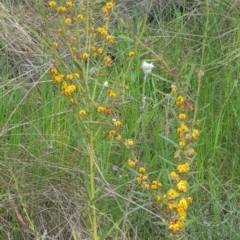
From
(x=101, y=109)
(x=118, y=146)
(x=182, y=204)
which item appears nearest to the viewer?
(x=182, y=204)

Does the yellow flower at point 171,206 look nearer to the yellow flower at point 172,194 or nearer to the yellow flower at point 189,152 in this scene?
the yellow flower at point 172,194

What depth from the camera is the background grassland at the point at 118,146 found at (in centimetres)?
239

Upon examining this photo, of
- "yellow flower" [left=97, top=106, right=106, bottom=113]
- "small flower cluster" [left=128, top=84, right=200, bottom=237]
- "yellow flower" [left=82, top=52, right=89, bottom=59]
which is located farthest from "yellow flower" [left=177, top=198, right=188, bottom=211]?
"yellow flower" [left=82, top=52, right=89, bottom=59]

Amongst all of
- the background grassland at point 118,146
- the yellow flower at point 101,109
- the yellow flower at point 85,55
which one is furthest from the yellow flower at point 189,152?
the yellow flower at point 85,55

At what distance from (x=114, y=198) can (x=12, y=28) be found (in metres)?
1.58

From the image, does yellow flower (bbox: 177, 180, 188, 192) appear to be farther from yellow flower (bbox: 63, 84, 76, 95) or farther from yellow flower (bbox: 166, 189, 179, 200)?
yellow flower (bbox: 63, 84, 76, 95)

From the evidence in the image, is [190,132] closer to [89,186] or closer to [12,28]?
[89,186]

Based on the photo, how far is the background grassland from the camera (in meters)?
2.39

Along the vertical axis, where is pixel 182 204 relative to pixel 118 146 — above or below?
above

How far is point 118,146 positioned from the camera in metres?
2.79

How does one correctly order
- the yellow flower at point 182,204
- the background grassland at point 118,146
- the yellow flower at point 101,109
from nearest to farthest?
1. the yellow flower at point 182,204
2. the yellow flower at point 101,109
3. the background grassland at point 118,146

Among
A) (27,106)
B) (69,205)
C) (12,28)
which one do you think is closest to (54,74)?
(69,205)

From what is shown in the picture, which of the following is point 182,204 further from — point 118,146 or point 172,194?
point 118,146

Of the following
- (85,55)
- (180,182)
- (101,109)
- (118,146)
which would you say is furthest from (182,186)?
(118,146)
